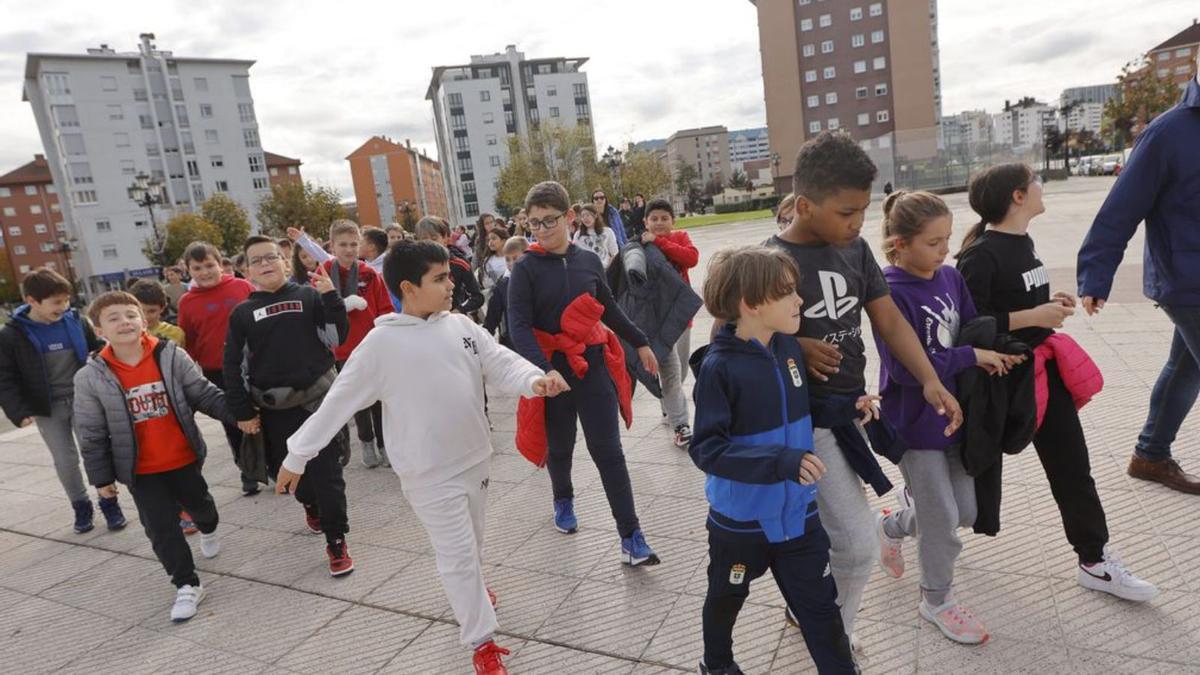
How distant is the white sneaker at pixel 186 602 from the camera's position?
3.46m

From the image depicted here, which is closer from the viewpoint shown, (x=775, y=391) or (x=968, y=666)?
(x=775, y=391)

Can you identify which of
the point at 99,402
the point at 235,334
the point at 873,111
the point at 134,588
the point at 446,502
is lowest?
the point at 134,588

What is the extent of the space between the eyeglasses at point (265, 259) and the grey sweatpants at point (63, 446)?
2429mm

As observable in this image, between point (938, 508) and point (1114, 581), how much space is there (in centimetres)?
86

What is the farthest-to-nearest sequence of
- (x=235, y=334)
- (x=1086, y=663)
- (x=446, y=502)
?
(x=235, y=334)
(x=446, y=502)
(x=1086, y=663)

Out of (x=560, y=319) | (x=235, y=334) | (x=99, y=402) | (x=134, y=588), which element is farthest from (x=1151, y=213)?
(x=134, y=588)

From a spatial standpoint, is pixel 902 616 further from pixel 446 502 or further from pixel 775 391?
pixel 446 502

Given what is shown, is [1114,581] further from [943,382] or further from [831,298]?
[831,298]

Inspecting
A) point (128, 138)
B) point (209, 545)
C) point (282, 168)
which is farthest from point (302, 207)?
point (209, 545)

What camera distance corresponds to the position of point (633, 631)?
113 inches

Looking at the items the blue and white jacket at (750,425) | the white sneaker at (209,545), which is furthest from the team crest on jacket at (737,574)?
the white sneaker at (209,545)

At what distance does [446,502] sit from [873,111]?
238 feet

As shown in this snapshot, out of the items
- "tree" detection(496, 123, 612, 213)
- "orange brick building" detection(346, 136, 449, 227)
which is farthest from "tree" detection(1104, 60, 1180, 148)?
"orange brick building" detection(346, 136, 449, 227)

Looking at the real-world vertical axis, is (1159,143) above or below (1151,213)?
above
